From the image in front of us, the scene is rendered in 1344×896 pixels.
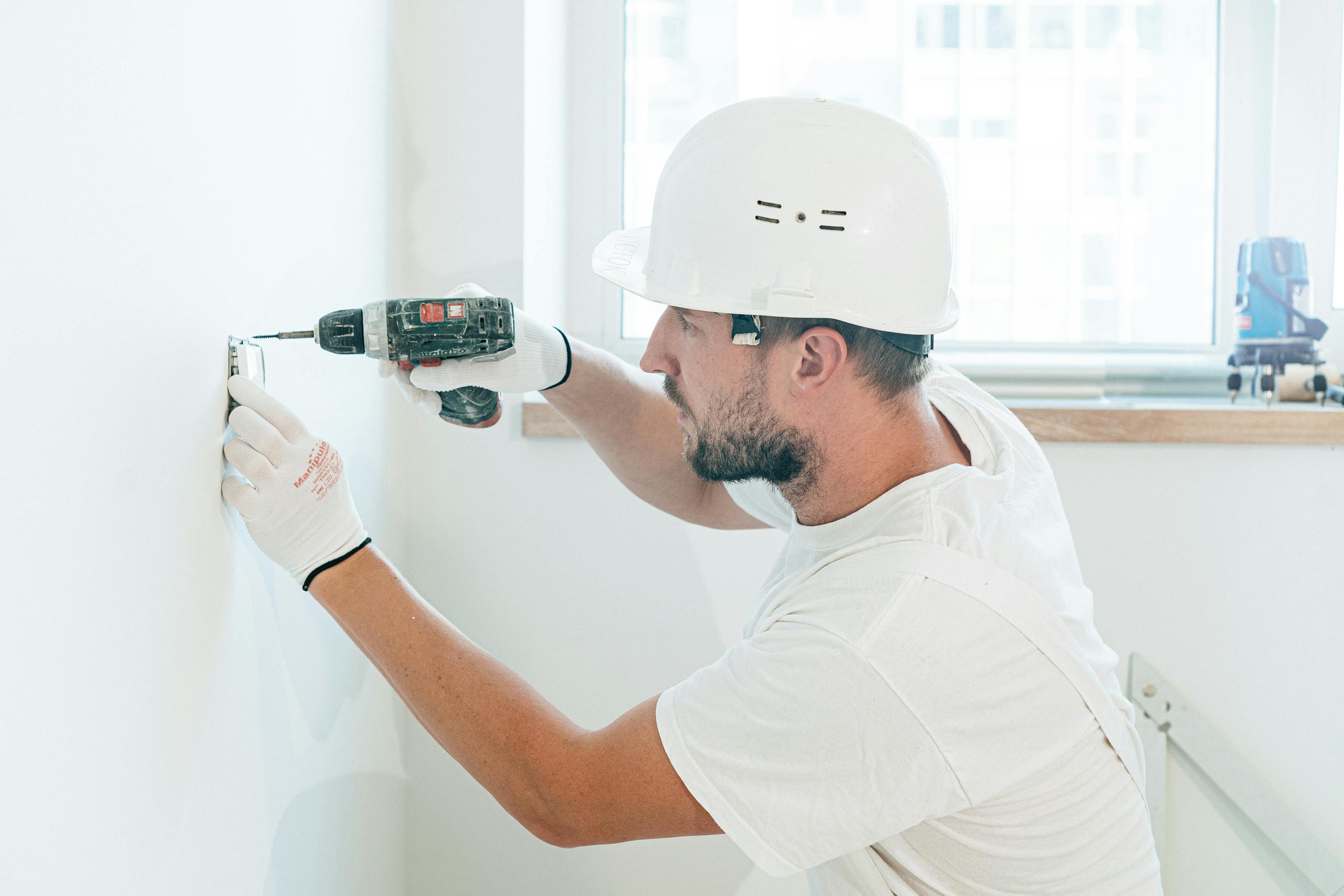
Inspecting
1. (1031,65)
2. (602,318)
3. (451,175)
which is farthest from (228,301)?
(1031,65)

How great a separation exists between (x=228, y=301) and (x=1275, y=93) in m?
1.82

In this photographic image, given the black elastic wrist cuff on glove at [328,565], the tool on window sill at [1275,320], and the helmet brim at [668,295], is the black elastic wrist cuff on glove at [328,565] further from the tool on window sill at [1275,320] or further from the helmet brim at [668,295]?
the tool on window sill at [1275,320]

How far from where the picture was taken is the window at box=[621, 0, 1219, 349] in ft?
5.70

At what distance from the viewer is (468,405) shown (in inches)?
45.3

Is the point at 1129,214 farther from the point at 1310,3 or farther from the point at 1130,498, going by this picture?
the point at 1130,498

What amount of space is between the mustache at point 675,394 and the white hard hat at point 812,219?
5.1 inches

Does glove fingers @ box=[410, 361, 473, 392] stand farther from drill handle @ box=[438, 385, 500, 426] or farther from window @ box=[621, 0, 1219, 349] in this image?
window @ box=[621, 0, 1219, 349]

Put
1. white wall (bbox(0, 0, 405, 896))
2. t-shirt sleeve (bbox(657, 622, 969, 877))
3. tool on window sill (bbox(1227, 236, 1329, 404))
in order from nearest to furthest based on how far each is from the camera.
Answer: white wall (bbox(0, 0, 405, 896)), t-shirt sleeve (bbox(657, 622, 969, 877)), tool on window sill (bbox(1227, 236, 1329, 404))

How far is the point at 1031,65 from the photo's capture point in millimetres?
1747

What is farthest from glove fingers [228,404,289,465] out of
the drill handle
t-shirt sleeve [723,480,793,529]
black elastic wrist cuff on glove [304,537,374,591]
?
t-shirt sleeve [723,480,793,529]

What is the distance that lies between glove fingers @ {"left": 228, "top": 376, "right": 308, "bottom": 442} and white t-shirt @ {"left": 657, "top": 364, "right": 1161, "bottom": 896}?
41cm

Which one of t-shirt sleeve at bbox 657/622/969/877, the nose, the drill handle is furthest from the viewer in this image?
the drill handle

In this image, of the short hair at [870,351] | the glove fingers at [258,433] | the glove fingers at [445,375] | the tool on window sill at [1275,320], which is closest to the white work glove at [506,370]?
the glove fingers at [445,375]

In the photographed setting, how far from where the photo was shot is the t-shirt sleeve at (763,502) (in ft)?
3.94
